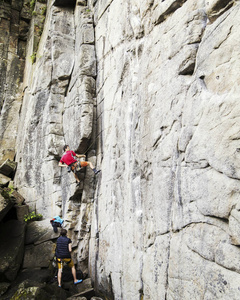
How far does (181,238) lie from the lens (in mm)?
5051

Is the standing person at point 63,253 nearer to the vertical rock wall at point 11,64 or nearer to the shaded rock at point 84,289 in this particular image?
the shaded rock at point 84,289

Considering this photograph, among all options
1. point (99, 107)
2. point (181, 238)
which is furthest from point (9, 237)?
point (181, 238)

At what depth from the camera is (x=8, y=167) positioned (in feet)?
44.9

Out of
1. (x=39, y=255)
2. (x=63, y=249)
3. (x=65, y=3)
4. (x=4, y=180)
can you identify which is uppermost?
(x=65, y=3)

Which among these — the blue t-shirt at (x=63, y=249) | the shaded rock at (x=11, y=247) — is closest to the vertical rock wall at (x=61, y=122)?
the blue t-shirt at (x=63, y=249)

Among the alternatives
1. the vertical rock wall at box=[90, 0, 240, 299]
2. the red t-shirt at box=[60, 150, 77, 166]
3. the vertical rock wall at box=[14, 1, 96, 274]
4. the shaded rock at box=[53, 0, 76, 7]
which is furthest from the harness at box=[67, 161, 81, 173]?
the shaded rock at box=[53, 0, 76, 7]

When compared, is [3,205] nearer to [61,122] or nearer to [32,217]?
[32,217]

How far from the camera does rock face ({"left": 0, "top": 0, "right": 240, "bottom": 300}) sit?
174 inches

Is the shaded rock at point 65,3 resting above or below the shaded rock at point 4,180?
above

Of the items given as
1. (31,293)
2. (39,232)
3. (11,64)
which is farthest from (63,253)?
(11,64)

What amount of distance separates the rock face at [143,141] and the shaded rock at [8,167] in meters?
0.81

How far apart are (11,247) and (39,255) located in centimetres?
103

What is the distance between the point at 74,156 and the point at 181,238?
5.86 m

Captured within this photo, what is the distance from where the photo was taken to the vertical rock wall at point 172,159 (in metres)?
4.26
